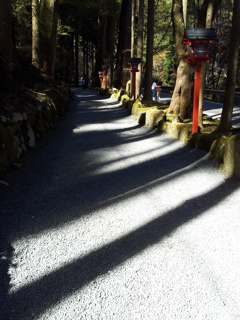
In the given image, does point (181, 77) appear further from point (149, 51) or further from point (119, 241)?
point (119, 241)

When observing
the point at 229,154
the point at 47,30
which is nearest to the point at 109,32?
the point at 47,30

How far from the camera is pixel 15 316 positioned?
234 centimetres

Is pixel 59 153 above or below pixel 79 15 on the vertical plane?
→ below

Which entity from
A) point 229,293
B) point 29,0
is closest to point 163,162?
point 229,293

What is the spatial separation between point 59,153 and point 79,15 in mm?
27383

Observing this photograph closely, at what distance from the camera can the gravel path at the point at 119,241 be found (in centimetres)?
248

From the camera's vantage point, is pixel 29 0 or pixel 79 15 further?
pixel 79 15

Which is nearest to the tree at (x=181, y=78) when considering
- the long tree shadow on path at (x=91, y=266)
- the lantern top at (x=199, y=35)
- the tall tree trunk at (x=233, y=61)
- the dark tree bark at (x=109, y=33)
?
the lantern top at (x=199, y=35)

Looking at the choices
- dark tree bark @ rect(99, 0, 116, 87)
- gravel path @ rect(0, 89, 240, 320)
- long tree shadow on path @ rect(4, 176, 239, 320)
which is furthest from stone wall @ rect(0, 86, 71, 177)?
dark tree bark @ rect(99, 0, 116, 87)

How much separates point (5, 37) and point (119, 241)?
21.3 feet

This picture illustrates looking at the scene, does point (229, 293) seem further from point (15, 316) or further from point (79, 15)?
point (79, 15)

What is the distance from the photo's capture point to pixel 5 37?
7699 mm

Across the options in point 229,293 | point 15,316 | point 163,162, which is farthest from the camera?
point 163,162

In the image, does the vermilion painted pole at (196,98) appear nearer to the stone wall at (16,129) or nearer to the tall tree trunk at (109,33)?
the stone wall at (16,129)
